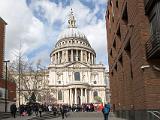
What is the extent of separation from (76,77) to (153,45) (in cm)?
9816

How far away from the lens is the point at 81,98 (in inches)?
4252

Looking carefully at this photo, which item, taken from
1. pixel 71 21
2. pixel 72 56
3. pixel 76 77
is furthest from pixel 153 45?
pixel 71 21

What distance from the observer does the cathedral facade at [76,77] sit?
109m

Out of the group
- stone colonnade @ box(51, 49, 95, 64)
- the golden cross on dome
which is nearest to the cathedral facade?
stone colonnade @ box(51, 49, 95, 64)

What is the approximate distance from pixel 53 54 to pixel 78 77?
927 inches

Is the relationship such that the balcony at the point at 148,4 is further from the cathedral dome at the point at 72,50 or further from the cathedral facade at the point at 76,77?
the cathedral dome at the point at 72,50

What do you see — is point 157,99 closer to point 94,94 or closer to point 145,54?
point 145,54

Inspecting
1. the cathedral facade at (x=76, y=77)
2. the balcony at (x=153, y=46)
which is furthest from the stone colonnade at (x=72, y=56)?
the balcony at (x=153, y=46)

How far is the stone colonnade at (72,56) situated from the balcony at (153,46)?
Result: 10782 centimetres

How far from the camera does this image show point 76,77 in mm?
114812

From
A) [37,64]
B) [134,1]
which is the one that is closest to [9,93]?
[37,64]

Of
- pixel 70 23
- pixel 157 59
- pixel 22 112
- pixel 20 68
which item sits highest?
pixel 70 23

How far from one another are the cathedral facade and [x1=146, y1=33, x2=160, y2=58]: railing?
82704 millimetres

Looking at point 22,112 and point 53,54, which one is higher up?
point 53,54
